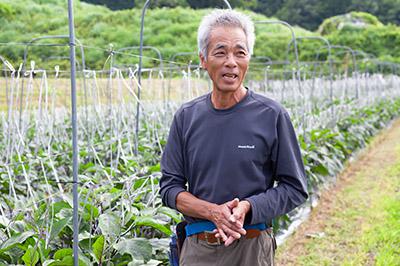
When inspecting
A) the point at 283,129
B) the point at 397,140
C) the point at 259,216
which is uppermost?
the point at 283,129

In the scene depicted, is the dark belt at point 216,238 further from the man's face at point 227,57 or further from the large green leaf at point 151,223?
the large green leaf at point 151,223

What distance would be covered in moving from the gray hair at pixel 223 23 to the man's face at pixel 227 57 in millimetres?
16

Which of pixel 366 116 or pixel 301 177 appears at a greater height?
pixel 301 177

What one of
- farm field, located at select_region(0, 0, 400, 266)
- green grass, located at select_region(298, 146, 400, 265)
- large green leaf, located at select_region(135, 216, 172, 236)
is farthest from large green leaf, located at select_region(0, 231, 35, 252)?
green grass, located at select_region(298, 146, 400, 265)

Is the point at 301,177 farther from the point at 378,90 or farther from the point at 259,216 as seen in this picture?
the point at 378,90

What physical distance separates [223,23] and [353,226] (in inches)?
131

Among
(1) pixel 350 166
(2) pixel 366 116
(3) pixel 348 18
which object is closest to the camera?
(1) pixel 350 166

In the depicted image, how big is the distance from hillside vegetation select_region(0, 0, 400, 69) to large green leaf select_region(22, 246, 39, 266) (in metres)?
15.7

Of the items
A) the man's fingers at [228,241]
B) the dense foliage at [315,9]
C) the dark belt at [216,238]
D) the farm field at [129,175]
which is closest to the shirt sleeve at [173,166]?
the dark belt at [216,238]

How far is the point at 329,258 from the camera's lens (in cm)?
411

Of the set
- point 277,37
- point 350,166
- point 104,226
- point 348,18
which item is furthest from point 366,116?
point 348,18

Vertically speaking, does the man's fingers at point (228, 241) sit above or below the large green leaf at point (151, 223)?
above

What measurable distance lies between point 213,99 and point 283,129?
25 cm

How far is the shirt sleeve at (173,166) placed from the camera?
2029mm
